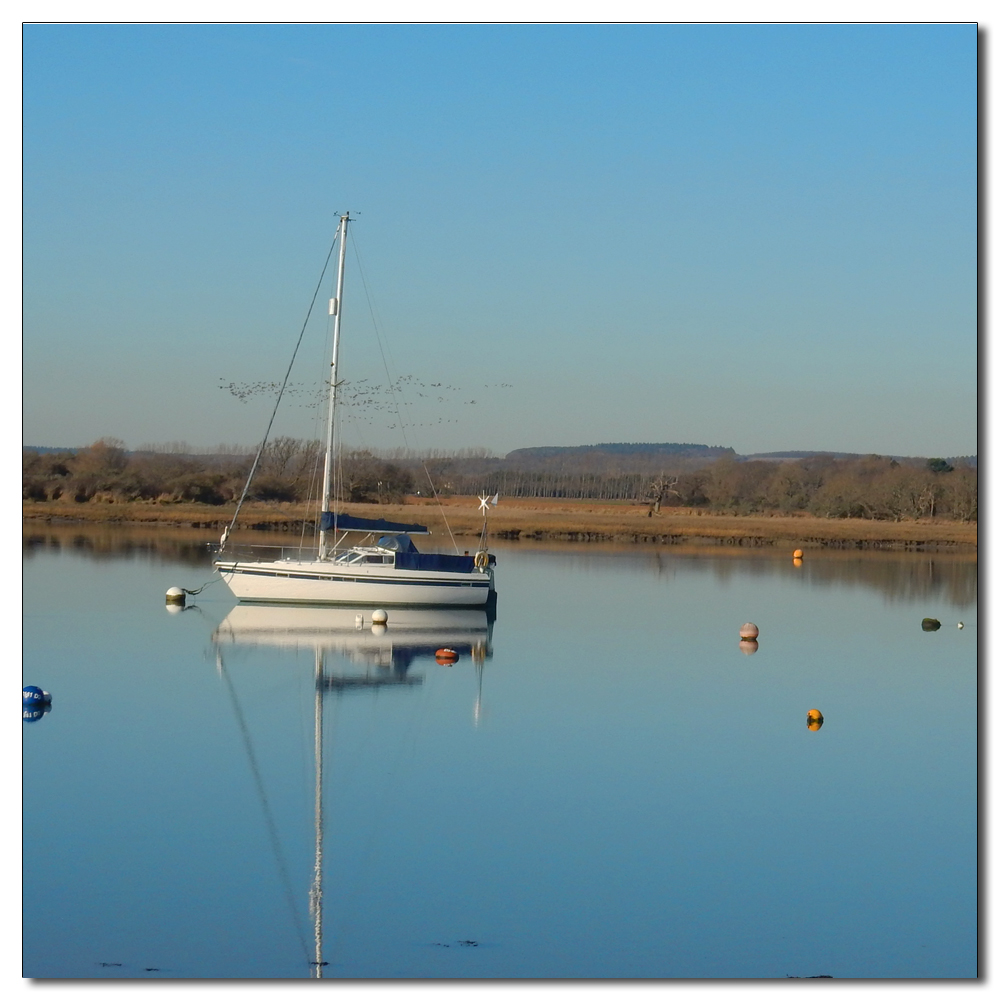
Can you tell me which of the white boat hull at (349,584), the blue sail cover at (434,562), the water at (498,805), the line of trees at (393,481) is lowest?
the water at (498,805)

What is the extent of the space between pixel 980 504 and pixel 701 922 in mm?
3809

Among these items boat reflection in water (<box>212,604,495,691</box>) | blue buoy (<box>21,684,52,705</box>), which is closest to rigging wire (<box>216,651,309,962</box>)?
blue buoy (<box>21,684,52,705</box>)

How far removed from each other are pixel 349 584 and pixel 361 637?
3430 millimetres

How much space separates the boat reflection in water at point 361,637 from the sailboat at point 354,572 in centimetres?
33

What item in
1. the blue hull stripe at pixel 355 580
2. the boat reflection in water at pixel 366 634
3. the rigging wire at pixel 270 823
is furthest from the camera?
the blue hull stripe at pixel 355 580

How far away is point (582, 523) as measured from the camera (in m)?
64.9

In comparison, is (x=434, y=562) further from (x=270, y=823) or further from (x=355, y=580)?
(x=270, y=823)

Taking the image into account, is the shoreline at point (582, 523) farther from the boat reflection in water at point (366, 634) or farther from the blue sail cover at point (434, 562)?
the blue sail cover at point (434, 562)

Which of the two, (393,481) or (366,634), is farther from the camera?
(393,481)

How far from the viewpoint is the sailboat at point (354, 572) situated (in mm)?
28484

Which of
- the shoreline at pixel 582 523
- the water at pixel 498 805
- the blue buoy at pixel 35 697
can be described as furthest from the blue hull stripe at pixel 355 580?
the blue buoy at pixel 35 697

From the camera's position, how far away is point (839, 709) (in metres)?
19.0

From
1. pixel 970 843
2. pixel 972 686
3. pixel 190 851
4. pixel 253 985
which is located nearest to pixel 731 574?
pixel 972 686

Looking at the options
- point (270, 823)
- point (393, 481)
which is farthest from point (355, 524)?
point (393, 481)
